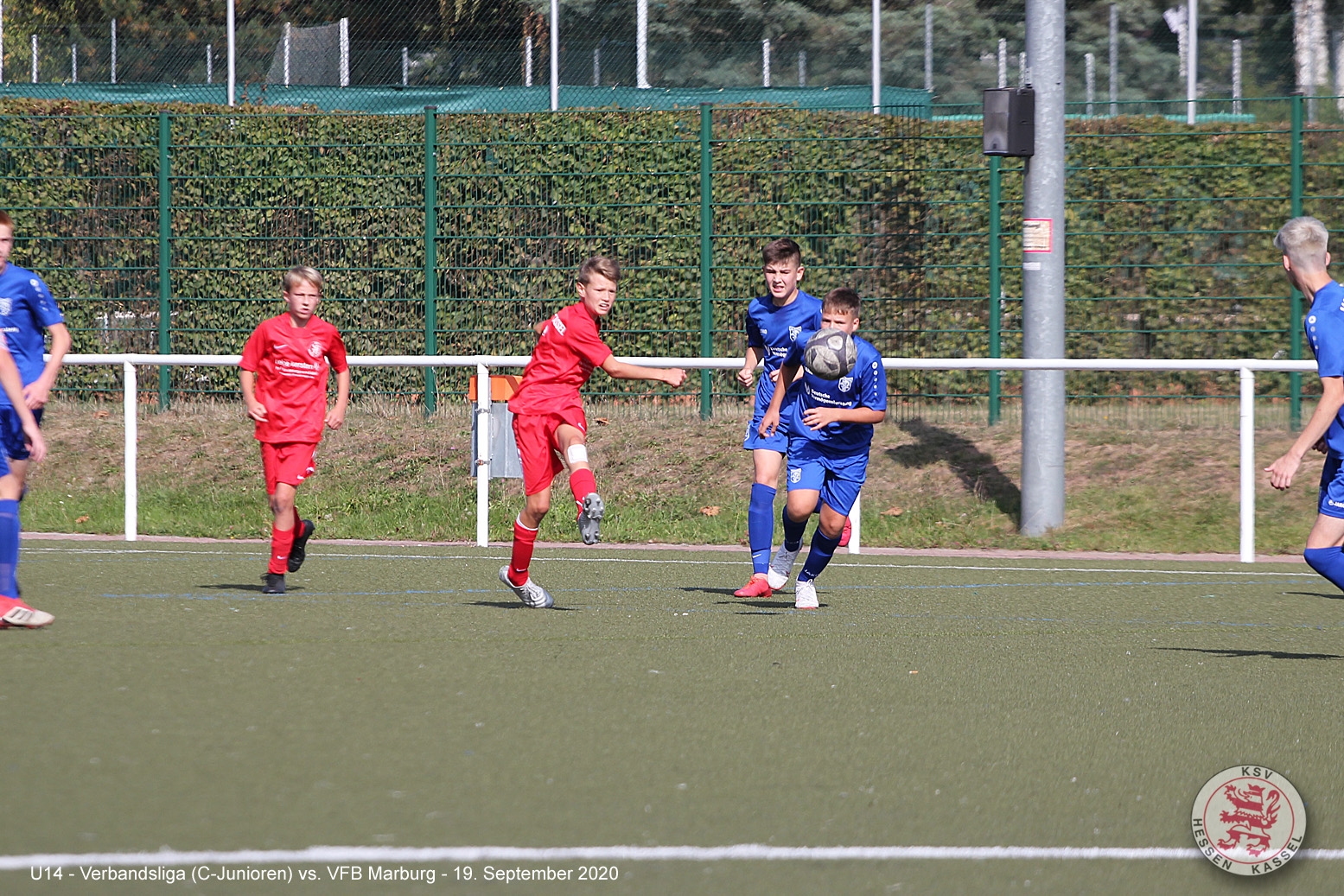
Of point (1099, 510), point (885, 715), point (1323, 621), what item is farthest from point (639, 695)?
point (1099, 510)

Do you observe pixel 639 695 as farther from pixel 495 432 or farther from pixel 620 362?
pixel 495 432

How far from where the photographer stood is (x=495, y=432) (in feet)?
36.8

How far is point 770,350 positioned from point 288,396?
2690 mm

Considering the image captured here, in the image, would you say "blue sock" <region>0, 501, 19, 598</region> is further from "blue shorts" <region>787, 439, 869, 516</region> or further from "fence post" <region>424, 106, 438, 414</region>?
"fence post" <region>424, 106, 438, 414</region>

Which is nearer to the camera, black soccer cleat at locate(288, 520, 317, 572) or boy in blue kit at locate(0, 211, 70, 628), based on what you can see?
boy in blue kit at locate(0, 211, 70, 628)

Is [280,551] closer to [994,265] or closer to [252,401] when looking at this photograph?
[252,401]

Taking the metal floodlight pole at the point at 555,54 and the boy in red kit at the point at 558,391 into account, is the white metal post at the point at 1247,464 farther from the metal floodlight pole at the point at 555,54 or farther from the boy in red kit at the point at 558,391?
the metal floodlight pole at the point at 555,54

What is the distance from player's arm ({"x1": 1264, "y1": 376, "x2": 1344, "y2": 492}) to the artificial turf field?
855 mm

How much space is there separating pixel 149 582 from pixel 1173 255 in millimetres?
9471

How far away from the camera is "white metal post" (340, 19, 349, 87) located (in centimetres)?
1847

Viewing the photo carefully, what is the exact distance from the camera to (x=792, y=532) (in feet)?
26.7

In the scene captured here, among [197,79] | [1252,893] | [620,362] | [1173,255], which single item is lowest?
[1252,893]

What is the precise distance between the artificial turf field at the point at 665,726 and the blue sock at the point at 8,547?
0.21 m

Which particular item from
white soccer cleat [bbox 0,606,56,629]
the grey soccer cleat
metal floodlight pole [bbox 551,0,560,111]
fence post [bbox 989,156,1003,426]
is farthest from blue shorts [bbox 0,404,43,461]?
metal floodlight pole [bbox 551,0,560,111]
